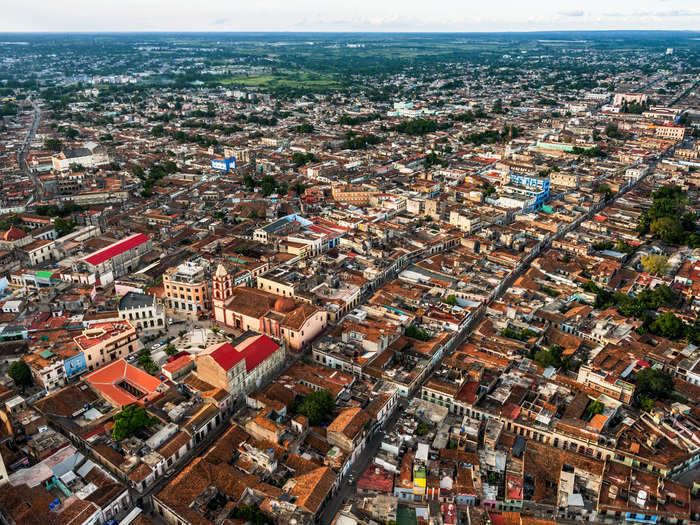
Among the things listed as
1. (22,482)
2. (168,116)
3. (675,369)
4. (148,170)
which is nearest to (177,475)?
(22,482)

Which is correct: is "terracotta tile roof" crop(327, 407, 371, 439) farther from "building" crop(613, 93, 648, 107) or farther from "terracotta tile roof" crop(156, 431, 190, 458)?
"building" crop(613, 93, 648, 107)

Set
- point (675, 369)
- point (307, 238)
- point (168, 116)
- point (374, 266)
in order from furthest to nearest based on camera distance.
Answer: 1. point (168, 116)
2. point (307, 238)
3. point (374, 266)
4. point (675, 369)

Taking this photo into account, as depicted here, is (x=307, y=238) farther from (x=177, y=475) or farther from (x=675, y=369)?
(x=675, y=369)

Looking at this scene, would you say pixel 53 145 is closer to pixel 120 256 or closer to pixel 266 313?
pixel 120 256

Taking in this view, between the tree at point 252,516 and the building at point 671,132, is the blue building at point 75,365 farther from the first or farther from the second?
the building at point 671,132

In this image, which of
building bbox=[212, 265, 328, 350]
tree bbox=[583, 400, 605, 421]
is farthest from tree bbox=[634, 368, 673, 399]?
building bbox=[212, 265, 328, 350]

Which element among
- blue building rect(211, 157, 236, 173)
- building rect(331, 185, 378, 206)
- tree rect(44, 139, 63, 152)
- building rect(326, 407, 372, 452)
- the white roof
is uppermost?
tree rect(44, 139, 63, 152)

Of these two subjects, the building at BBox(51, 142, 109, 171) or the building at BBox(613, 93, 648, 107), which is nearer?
the building at BBox(51, 142, 109, 171)
